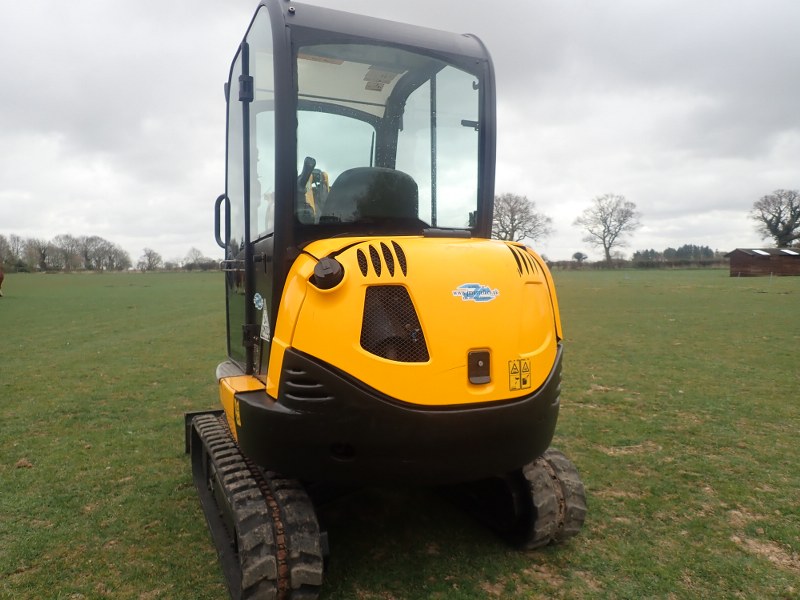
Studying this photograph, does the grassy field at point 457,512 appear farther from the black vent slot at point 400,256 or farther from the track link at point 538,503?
the black vent slot at point 400,256

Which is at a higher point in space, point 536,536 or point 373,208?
point 373,208

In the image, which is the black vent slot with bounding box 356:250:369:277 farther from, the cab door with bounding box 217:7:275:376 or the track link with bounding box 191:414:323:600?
the track link with bounding box 191:414:323:600

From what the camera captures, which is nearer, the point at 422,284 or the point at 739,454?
the point at 422,284

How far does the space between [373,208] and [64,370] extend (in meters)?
8.31

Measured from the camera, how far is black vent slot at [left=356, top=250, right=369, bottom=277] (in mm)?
2688

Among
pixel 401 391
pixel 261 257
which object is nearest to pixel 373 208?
pixel 261 257

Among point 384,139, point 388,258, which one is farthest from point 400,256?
point 384,139

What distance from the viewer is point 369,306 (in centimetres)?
267

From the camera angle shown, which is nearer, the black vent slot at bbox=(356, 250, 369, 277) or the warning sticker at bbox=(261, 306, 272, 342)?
the black vent slot at bbox=(356, 250, 369, 277)

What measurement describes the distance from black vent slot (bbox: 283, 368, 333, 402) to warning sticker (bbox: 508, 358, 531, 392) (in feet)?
2.82

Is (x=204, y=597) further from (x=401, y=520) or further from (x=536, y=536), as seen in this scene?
(x=536, y=536)

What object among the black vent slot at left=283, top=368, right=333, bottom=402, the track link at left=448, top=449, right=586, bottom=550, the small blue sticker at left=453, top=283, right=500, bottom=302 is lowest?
the track link at left=448, top=449, right=586, bottom=550

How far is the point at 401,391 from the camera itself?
263 centimetres

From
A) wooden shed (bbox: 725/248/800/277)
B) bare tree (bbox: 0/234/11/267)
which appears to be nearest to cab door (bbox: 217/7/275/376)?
wooden shed (bbox: 725/248/800/277)
